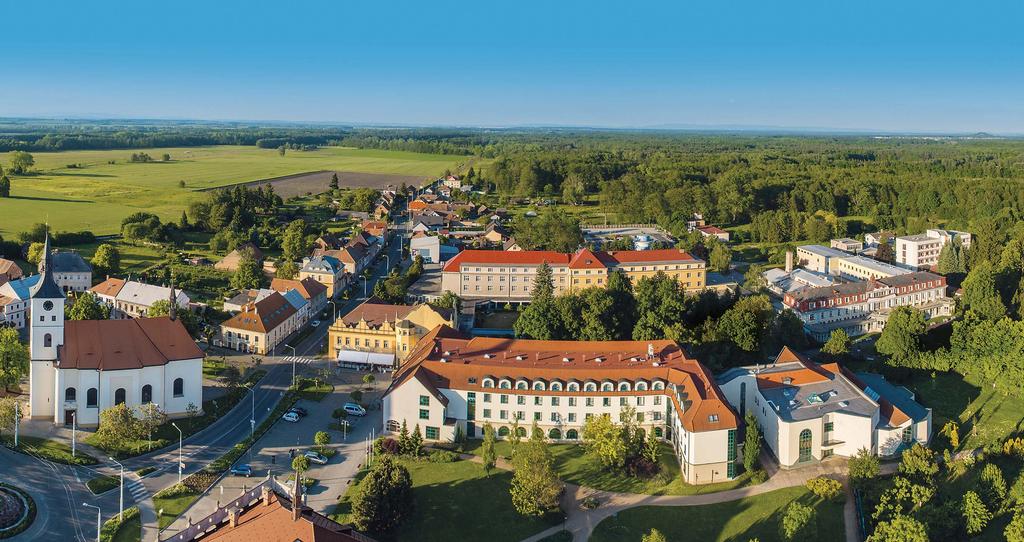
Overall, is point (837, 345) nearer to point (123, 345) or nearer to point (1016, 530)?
point (1016, 530)

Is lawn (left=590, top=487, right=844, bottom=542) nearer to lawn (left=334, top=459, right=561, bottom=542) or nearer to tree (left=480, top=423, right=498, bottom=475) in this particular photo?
lawn (left=334, top=459, right=561, bottom=542)

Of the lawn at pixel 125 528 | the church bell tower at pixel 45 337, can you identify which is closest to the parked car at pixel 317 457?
the lawn at pixel 125 528

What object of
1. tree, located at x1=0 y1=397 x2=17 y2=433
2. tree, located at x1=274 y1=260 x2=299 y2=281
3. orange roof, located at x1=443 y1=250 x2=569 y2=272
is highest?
orange roof, located at x1=443 y1=250 x2=569 y2=272

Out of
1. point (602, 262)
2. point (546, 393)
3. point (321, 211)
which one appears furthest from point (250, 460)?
point (321, 211)

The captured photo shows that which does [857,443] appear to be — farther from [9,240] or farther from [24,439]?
[9,240]

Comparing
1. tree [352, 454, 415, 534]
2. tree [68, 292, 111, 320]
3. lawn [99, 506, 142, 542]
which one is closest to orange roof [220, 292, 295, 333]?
tree [68, 292, 111, 320]

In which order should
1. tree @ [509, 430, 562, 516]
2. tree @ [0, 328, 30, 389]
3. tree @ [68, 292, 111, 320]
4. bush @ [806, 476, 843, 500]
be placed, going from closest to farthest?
tree @ [509, 430, 562, 516], bush @ [806, 476, 843, 500], tree @ [0, 328, 30, 389], tree @ [68, 292, 111, 320]

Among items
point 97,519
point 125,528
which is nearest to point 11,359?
point 97,519
